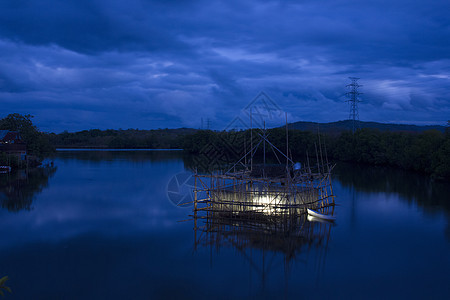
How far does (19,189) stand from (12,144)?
497 inches

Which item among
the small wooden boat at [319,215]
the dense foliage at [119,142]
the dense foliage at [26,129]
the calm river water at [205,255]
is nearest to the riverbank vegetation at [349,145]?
the dense foliage at [26,129]

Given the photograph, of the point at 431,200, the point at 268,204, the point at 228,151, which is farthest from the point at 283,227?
the point at 228,151

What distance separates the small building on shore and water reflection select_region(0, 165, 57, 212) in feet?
15.3

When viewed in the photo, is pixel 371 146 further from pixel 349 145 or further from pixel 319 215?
pixel 319 215

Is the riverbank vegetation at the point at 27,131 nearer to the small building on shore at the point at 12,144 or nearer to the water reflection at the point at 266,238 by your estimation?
the small building on shore at the point at 12,144

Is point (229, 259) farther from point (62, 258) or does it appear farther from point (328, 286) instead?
point (62, 258)

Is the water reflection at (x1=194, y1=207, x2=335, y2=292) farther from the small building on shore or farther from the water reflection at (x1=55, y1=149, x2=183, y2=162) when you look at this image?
the water reflection at (x1=55, y1=149, x2=183, y2=162)

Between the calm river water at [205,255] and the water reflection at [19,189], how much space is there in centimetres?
16

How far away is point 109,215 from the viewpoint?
571 inches

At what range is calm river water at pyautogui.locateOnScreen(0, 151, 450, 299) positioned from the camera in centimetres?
781

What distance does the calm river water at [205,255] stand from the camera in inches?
308

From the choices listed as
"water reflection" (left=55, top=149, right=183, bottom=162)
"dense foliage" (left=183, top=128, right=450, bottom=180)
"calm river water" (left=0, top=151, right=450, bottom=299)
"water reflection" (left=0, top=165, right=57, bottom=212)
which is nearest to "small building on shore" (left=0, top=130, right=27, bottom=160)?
"water reflection" (left=0, top=165, right=57, bottom=212)

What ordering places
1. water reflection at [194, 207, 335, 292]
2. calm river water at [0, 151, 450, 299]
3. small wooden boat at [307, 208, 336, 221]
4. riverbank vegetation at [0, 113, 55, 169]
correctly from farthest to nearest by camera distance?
riverbank vegetation at [0, 113, 55, 169] → small wooden boat at [307, 208, 336, 221] → water reflection at [194, 207, 335, 292] → calm river water at [0, 151, 450, 299]

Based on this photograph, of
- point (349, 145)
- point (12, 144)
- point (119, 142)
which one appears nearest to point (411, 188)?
point (349, 145)
